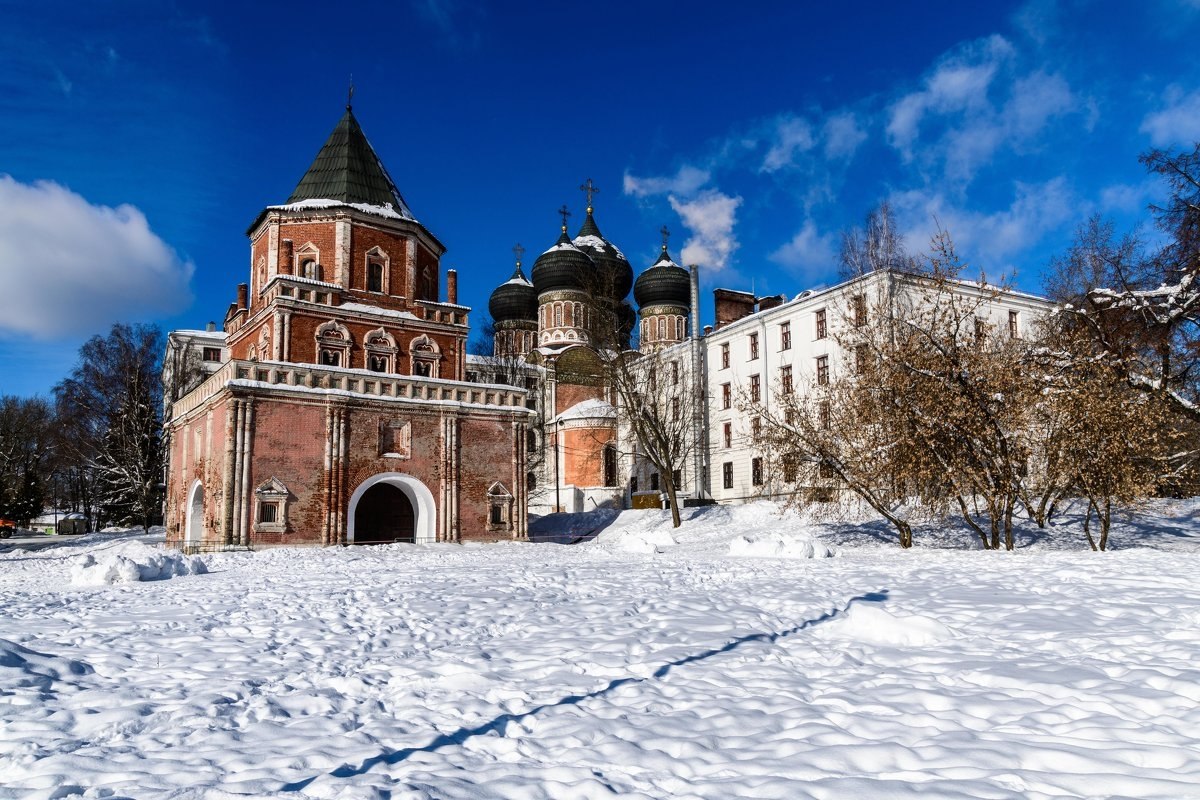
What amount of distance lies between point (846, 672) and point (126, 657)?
5.54 metres

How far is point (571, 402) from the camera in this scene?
152ft

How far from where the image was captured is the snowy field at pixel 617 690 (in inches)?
163

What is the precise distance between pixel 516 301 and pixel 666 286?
9519mm

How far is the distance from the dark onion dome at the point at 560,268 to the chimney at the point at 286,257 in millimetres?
21758

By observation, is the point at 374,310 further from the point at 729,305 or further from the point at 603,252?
the point at 603,252

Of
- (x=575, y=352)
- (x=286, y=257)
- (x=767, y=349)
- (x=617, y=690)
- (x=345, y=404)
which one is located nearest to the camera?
(x=617, y=690)

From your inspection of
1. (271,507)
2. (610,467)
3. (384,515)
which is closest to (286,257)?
(271,507)

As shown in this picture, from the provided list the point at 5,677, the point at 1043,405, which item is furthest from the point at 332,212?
the point at 5,677

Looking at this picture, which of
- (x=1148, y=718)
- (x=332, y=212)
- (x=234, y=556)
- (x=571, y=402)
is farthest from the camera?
(x=571, y=402)

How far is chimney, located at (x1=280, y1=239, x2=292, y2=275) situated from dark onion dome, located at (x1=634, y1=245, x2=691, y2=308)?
1018 inches

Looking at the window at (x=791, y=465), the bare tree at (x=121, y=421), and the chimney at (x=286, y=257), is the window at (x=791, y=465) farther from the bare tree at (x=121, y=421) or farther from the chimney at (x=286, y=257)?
the bare tree at (x=121, y=421)

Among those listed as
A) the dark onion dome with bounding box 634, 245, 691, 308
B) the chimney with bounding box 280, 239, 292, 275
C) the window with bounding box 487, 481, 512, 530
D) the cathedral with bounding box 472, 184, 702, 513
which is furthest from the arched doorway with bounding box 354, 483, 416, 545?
the dark onion dome with bounding box 634, 245, 691, 308

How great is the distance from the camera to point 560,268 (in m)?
47.9

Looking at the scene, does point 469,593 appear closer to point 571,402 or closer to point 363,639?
point 363,639
